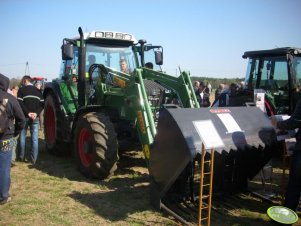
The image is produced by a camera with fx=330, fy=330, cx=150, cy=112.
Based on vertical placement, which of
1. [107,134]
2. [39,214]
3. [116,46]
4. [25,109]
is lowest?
[39,214]

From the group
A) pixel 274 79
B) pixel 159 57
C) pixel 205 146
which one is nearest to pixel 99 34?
pixel 159 57

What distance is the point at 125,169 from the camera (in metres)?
6.58

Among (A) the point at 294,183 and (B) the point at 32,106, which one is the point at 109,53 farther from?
(A) the point at 294,183

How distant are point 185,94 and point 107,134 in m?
1.54

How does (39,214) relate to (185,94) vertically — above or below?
below

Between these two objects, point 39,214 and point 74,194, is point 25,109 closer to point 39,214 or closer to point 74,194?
point 74,194

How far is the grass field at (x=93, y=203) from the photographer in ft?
14.1

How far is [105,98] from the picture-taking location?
258 inches

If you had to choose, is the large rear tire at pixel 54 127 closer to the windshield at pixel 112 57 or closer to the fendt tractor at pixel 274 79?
the windshield at pixel 112 57

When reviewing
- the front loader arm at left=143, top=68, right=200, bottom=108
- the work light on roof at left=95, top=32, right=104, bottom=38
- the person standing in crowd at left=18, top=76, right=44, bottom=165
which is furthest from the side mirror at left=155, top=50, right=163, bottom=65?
the person standing in crowd at left=18, top=76, right=44, bottom=165

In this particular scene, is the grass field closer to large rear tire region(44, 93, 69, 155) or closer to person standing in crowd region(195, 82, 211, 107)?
large rear tire region(44, 93, 69, 155)

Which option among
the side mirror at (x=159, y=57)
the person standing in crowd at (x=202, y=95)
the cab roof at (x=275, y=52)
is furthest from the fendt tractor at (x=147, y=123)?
the person standing in crowd at (x=202, y=95)

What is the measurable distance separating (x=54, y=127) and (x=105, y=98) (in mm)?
2135

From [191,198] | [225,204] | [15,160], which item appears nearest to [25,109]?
[15,160]
